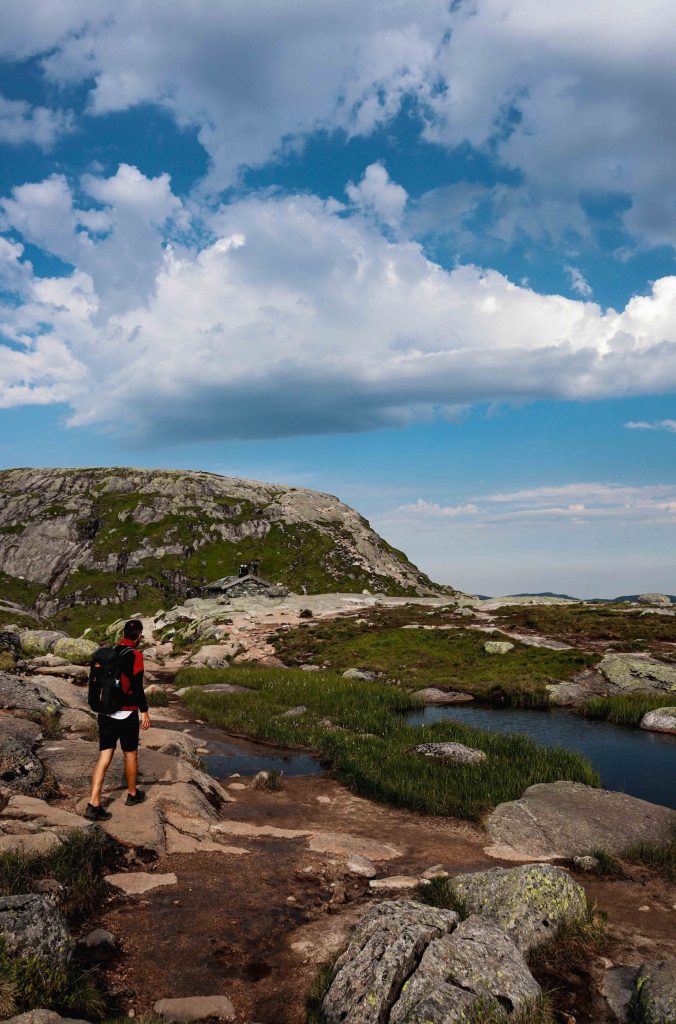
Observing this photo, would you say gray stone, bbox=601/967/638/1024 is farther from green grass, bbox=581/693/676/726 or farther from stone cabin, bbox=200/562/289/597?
stone cabin, bbox=200/562/289/597

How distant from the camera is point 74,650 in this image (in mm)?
46656

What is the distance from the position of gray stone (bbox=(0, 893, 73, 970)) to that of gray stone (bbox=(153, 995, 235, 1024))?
137cm

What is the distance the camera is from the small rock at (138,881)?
31.7ft

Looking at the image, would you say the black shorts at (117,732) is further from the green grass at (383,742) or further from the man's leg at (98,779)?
the green grass at (383,742)

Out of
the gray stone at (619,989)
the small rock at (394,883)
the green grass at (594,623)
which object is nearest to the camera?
the gray stone at (619,989)

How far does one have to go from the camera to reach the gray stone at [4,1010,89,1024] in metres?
5.82

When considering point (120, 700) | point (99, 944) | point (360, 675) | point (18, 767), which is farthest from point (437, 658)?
point (99, 944)

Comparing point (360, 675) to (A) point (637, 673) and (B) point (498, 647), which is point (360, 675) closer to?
(B) point (498, 647)

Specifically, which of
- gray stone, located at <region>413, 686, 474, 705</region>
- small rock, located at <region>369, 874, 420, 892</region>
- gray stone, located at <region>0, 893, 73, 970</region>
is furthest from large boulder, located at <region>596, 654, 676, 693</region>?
gray stone, located at <region>0, 893, 73, 970</region>

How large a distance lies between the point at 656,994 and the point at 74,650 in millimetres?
47575

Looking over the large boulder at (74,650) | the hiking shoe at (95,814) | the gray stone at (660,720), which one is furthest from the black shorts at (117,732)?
the large boulder at (74,650)

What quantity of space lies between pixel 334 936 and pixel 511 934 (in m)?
2.67

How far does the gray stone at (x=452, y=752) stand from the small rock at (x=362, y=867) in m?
7.33

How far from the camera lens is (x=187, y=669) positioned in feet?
132
